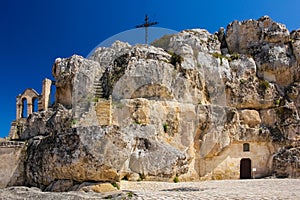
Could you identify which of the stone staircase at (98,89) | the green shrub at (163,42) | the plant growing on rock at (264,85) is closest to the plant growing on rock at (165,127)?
the stone staircase at (98,89)

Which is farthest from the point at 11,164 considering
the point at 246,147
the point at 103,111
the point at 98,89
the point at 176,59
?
the point at 246,147

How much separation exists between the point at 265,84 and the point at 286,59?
3.13 metres

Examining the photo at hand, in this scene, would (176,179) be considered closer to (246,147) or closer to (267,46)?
(246,147)

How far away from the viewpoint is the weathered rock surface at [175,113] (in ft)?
60.2

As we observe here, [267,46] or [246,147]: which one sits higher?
[267,46]

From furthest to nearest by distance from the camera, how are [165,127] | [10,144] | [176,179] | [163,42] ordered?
[163,42] → [165,127] → [10,144] → [176,179]

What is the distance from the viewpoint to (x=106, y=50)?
30.6 metres

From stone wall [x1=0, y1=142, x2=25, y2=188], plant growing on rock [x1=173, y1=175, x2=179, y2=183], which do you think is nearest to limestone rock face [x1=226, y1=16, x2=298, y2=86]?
plant growing on rock [x1=173, y1=175, x2=179, y2=183]

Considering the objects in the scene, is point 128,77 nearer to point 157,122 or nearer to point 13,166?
point 157,122

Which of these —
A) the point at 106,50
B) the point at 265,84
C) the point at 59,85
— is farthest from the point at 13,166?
the point at 265,84

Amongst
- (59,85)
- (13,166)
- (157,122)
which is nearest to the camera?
(13,166)

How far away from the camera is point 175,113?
2361 cm

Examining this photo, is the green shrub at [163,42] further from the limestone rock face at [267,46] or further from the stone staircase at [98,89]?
the stone staircase at [98,89]

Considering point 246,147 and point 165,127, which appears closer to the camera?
A: point 165,127
